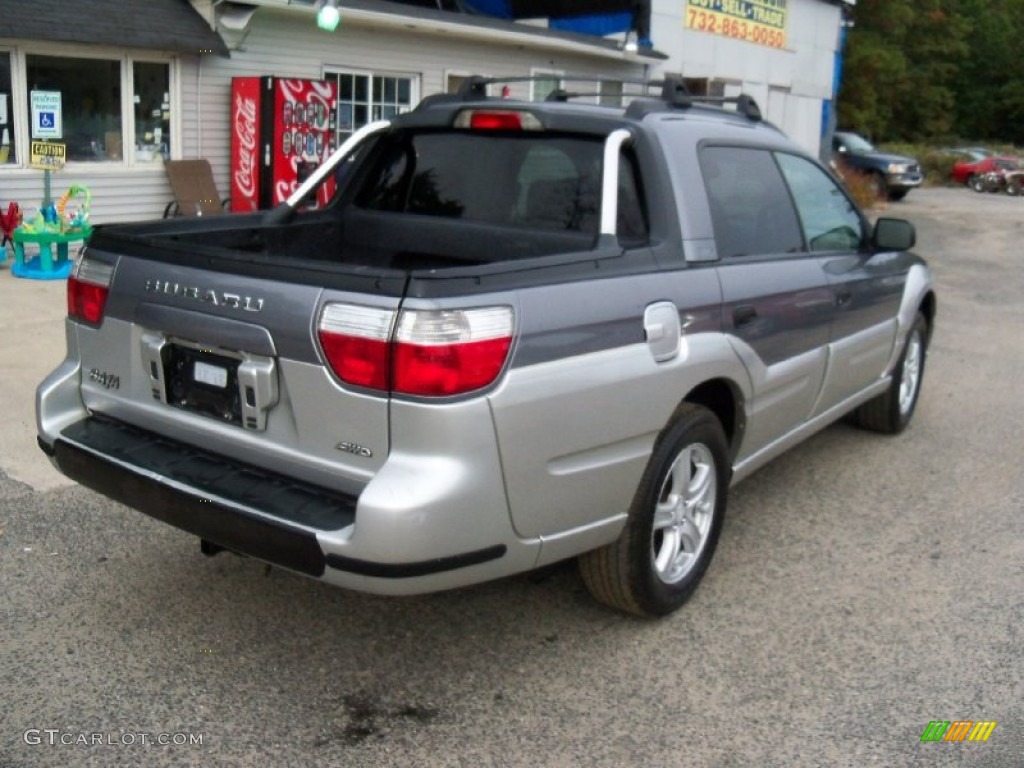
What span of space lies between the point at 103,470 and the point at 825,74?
25.4 m

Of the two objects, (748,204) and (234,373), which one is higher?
(748,204)

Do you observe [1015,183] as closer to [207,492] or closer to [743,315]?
[743,315]

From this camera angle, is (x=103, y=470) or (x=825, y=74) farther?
(x=825, y=74)

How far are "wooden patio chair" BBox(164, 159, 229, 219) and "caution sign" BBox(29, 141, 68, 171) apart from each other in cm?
142

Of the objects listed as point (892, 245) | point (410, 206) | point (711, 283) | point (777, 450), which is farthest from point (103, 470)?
point (892, 245)

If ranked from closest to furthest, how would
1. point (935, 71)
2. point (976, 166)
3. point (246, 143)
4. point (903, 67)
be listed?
point (246, 143) → point (976, 166) → point (903, 67) → point (935, 71)

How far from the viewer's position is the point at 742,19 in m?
22.0

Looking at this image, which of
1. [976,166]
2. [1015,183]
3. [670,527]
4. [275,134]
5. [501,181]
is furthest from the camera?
[976,166]

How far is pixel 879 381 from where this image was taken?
5.78 meters

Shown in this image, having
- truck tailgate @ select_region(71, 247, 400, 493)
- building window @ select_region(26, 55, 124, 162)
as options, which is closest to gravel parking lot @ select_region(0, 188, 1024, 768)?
truck tailgate @ select_region(71, 247, 400, 493)

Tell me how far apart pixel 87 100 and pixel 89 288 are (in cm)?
832

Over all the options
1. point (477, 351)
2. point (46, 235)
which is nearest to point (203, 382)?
point (477, 351)

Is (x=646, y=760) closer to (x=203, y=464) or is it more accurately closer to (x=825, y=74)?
(x=203, y=464)

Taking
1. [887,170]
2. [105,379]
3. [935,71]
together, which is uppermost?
[935,71]
